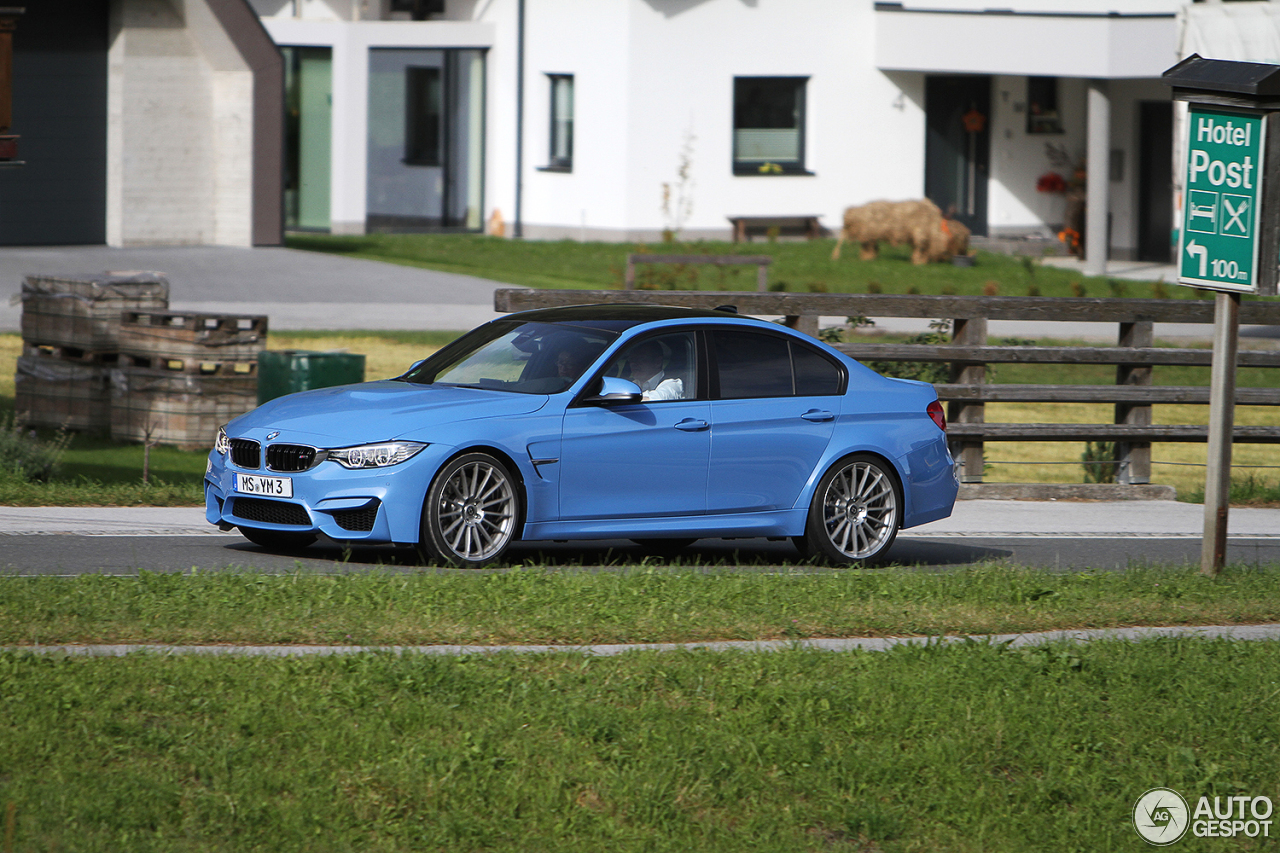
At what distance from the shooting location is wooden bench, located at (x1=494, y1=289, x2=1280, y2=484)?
13.3 m

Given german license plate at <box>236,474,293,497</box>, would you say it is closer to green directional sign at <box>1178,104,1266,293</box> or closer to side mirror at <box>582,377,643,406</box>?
side mirror at <box>582,377,643,406</box>

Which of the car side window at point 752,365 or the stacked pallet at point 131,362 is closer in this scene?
the car side window at point 752,365

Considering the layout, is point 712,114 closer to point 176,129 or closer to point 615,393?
point 176,129

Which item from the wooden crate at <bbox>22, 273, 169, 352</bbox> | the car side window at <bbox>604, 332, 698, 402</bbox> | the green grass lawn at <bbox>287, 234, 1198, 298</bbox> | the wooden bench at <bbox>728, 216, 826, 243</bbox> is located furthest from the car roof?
the wooden bench at <bbox>728, 216, 826, 243</bbox>

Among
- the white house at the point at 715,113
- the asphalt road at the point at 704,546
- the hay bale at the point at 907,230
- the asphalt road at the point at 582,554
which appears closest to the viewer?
the asphalt road at the point at 582,554

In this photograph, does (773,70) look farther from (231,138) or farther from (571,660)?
(571,660)

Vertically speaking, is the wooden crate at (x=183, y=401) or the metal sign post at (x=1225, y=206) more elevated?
the metal sign post at (x=1225, y=206)

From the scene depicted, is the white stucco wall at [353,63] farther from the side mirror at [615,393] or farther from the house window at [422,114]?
the side mirror at [615,393]

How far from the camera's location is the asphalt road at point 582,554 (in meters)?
9.14

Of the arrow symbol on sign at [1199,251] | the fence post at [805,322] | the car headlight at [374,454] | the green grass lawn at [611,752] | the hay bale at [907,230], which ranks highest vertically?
the hay bale at [907,230]

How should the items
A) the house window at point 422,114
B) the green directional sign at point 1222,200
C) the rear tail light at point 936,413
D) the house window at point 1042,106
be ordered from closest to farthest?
→ the green directional sign at point 1222,200 → the rear tail light at point 936,413 → the house window at point 422,114 → the house window at point 1042,106

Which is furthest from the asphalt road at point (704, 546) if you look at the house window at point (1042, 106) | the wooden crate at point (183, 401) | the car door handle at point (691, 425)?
the house window at point (1042, 106)

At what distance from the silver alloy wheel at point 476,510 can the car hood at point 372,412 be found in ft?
0.95

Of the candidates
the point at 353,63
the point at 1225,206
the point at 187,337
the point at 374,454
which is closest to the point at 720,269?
the point at 187,337
